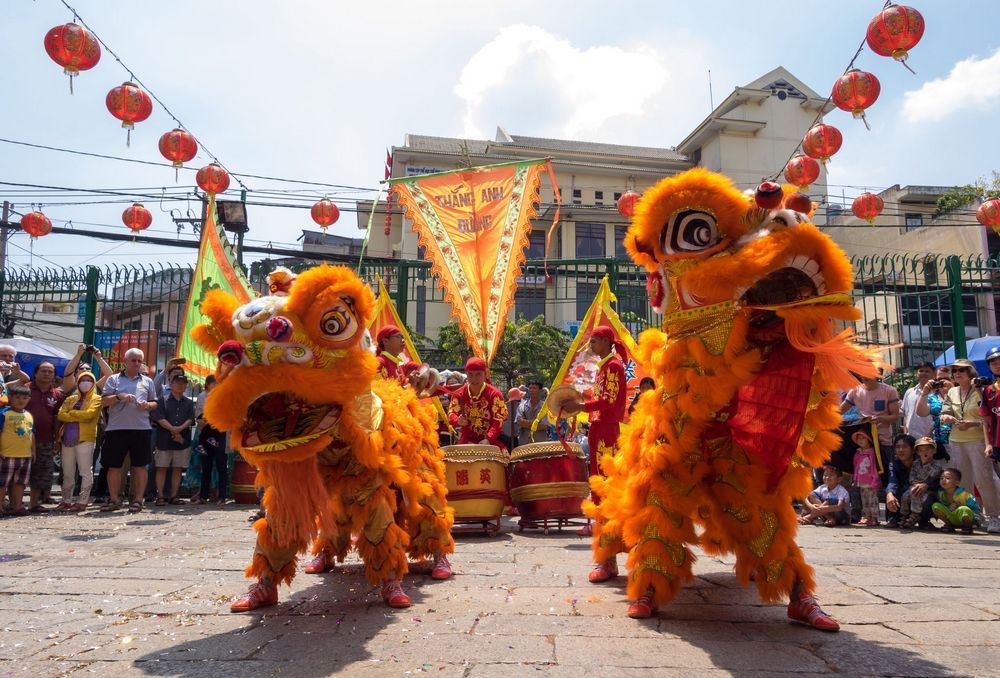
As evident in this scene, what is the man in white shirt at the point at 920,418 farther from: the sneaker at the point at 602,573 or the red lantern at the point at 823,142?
the sneaker at the point at 602,573

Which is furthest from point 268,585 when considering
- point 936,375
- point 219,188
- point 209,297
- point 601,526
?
point 219,188

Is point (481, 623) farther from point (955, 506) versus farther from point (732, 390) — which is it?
point (955, 506)

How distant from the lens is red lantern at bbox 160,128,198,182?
10.5 meters

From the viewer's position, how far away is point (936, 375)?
790 cm

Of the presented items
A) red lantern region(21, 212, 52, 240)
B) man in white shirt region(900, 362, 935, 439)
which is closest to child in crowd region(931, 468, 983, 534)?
man in white shirt region(900, 362, 935, 439)

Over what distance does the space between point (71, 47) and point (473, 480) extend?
22.7 feet

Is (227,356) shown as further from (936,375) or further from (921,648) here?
(936,375)

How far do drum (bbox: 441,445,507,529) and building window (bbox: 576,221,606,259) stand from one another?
75.4 ft

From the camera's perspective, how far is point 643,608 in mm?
3154

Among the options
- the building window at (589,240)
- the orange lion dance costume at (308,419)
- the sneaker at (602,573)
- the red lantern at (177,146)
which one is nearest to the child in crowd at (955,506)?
the sneaker at (602,573)

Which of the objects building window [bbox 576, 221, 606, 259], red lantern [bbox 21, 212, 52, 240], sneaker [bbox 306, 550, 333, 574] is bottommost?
sneaker [bbox 306, 550, 333, 574]

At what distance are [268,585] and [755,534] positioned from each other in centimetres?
237

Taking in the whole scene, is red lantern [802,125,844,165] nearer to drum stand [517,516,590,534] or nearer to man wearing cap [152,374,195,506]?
drum stand [517,516,590,534]

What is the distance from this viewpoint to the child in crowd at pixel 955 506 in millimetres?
6605
